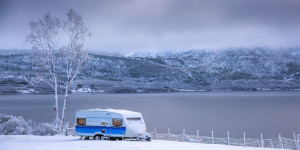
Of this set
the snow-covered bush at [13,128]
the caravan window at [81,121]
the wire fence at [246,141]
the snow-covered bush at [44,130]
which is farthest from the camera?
the snow-covered bush at [44,130]

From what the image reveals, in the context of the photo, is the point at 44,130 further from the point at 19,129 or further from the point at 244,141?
the point at 244,141

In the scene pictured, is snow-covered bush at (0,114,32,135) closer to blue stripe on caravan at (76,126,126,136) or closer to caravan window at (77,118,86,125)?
caravan window at (77,118,86,125)

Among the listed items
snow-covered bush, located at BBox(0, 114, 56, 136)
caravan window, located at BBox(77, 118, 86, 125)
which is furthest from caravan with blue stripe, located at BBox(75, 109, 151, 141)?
snow-covered bush, located at BBox(0, 114, 56, 136)

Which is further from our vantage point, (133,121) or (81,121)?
(81,121)

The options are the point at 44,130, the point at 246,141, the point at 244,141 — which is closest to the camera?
the point at 244,141

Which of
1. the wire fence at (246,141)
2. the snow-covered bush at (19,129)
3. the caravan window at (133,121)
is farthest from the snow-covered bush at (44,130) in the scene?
the caravan window at (133,121)

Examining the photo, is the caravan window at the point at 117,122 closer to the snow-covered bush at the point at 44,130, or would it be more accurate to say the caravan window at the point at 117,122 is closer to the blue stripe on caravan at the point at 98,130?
the blue stripe on caravan at the point at 98,130

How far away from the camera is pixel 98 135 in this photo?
24516mm

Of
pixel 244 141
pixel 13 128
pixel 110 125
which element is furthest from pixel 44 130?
pixel 244 141

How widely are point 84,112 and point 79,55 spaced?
15.7 metres

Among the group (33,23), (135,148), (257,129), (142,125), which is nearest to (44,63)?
(33,23)

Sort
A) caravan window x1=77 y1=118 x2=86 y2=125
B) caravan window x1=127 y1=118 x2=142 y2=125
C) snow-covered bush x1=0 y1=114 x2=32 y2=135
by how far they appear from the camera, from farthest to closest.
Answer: snow-covered bush x1=0 y1=114 x2=32 y2=135 < caravan window x1=77 y1=118 x2=86 y2=125 < caravan window x1=127 y1=118 x2=142 y2=125

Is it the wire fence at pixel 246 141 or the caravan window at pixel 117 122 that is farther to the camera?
the wire fence at pixel 246 141

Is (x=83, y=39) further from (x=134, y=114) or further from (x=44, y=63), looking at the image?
(x=134, y=114)
